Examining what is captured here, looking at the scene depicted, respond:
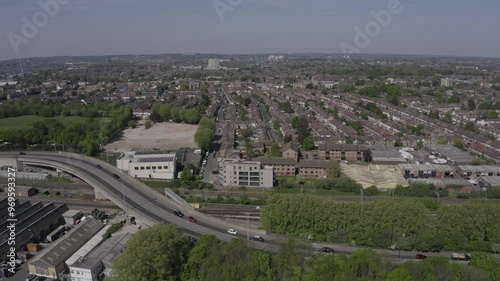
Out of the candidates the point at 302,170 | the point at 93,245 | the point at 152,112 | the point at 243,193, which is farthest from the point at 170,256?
the point at 152,112

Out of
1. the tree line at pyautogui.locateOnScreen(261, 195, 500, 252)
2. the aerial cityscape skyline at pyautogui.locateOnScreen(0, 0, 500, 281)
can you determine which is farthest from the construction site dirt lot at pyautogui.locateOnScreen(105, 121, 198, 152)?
the tree line at pyautogui.locateOnScreen(261, 195, 500, 252)

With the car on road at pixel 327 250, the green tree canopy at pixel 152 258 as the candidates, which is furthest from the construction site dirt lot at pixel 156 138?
the car on road at pixel 327 250

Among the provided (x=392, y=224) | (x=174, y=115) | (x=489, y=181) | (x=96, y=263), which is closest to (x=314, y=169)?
(x=392, y=224)

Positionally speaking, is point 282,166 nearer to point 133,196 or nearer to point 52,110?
point 133,196

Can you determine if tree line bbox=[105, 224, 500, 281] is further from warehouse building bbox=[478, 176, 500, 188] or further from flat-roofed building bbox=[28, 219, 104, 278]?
→ warehouse building bbox=[478, 176, 500, 188]

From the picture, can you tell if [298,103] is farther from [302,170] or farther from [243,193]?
[243,193]

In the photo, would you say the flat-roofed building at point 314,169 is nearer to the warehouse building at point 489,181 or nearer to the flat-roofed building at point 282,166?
the flat-roofed building at point 282,166
